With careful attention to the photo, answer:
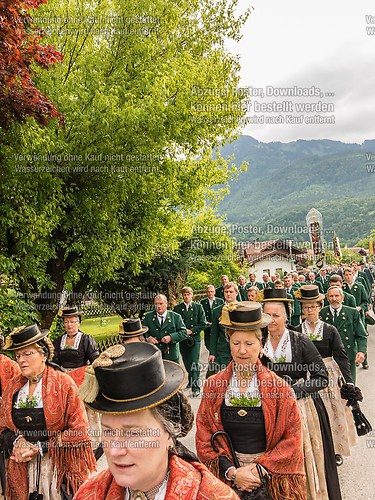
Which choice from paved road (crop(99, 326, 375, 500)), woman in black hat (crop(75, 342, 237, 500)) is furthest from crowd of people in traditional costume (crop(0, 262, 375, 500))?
paved road (crop(99, 326, 375, 500))

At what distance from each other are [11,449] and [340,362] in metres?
3.62

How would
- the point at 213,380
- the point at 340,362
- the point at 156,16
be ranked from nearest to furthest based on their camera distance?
the point at 213,380
the point at 340,362
the point at 156,16

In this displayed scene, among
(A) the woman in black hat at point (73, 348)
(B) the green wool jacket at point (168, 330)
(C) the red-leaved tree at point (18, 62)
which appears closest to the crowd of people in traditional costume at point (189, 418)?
(A) the woman in black hat at point (73, 348)

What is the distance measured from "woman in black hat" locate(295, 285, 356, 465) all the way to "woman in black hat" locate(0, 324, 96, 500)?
2789 mm

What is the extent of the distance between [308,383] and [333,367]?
1563 millimetres

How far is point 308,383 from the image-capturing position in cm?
375

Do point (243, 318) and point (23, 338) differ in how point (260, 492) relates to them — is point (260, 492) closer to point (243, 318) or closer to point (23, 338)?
point (243, 318)

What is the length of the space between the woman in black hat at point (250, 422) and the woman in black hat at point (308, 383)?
71 centimetres

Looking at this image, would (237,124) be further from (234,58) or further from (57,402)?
(57,402)

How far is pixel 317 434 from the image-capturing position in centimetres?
395

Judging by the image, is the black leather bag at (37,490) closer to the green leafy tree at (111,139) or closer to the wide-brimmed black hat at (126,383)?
the wide-brimmed black hat at (126,383)

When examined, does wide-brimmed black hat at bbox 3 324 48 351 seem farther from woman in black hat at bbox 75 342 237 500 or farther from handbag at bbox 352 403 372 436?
handbag at bbox 352 403 372 436

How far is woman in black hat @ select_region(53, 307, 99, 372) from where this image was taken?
6074 mm

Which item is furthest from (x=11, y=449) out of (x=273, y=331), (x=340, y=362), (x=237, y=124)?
(x=237, y=124)
